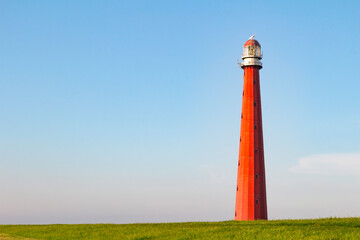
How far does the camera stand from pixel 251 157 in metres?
58.3

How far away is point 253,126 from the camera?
5909 cm

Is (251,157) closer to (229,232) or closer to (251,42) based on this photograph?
(251,42)

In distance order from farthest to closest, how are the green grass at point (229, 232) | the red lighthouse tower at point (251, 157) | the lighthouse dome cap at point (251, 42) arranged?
the lighthouse dome cap at point (251, 42), the red lighthouse tower at point (251, 157), the green grass at point (229, 232)

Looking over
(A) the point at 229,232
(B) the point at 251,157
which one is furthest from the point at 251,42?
(A) the point at 229,232

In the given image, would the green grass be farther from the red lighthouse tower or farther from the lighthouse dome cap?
the lighthouse dome cap

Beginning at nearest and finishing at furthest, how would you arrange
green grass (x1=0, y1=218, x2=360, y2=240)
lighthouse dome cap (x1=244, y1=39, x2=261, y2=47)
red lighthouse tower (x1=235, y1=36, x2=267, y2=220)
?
green grass (x1=0, y1=218, x2=360, y2=240) < red lighthouse tower (x1=235, y1=36, x2=267, y2=220) < lighthouse dome cap (x1=244, y1=39, x2=261, y2=47)

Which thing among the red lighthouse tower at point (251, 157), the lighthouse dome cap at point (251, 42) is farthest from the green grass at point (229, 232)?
the lighthouse dome cap at point (251, 42)

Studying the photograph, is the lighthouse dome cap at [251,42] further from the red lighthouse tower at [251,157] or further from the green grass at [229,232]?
the green grass at [229,232]

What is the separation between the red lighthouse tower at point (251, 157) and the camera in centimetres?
5766

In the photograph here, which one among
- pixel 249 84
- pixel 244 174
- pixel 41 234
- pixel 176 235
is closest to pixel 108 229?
pixel 41 234

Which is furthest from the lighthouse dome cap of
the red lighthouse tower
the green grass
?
the green grass

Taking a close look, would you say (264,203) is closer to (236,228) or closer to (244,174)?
(244,174)

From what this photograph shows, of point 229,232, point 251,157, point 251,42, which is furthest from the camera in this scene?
point 251,42

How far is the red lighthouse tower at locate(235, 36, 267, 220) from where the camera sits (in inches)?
2270
